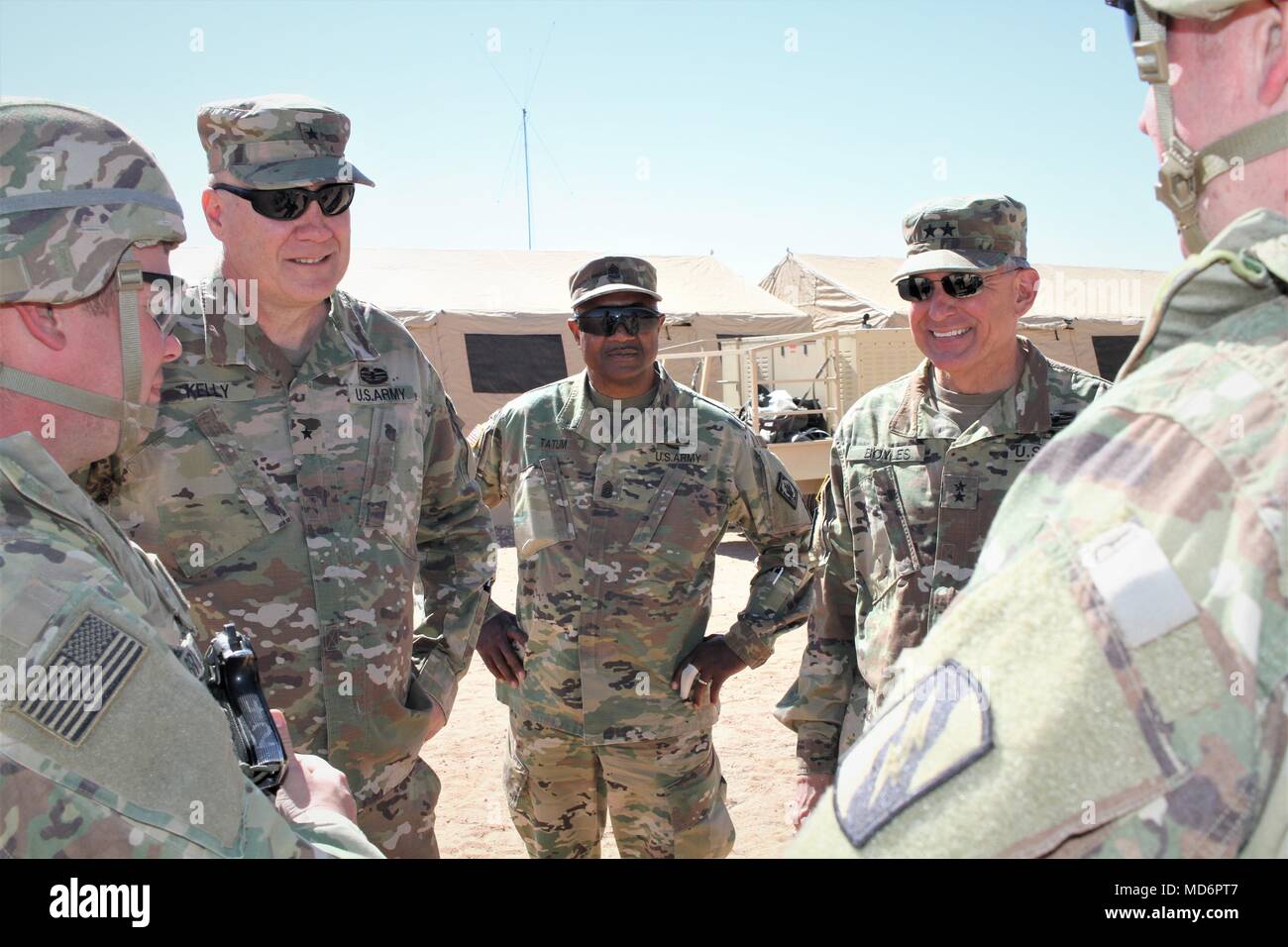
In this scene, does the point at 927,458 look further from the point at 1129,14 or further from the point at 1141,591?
the point at 1141,591

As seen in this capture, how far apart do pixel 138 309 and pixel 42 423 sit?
24 cm

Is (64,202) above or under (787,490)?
above

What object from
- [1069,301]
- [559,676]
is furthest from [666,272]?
[559,676]

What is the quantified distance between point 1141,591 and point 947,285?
251 centimetres

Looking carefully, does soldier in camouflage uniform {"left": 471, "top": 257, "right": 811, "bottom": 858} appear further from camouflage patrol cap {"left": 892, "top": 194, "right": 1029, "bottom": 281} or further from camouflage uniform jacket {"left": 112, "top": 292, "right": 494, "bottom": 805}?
camouflage patrol cap {"left": 892, "top": 194, "right": 1029, "bottom": 281}

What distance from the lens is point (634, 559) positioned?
3.85 metres

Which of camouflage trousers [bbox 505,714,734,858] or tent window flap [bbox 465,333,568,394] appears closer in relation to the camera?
camouflage trousers [bbox 505,714,734,858]

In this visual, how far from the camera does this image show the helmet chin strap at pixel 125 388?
1539 millimetres

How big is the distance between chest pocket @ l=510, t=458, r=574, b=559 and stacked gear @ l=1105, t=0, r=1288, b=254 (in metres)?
2.96

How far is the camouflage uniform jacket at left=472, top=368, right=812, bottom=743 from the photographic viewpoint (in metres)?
3.81

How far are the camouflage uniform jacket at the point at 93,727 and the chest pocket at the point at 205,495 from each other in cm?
137

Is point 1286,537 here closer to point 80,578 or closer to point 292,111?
point 80,578

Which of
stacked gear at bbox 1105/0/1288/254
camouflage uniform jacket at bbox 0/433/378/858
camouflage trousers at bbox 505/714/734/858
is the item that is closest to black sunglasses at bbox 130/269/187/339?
camouflage uniform jacket at bbox 0/433/378/858

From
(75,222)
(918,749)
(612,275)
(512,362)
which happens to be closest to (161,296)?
(75,222)
